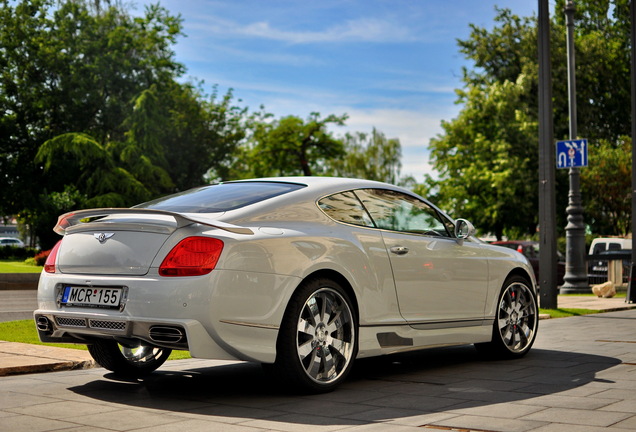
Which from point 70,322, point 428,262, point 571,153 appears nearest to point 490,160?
point 571,153

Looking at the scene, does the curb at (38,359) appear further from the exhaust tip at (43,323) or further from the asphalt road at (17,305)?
the asphalt road at (17,305)

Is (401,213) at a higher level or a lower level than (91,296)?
higher

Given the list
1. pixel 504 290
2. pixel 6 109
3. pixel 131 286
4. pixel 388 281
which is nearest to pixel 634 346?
pixel 504 290

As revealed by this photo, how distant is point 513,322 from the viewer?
823cm

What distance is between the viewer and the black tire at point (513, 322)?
8016 millimetres

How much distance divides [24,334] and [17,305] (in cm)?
547

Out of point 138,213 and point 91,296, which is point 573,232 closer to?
point 138,213

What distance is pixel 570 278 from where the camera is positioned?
832 inches

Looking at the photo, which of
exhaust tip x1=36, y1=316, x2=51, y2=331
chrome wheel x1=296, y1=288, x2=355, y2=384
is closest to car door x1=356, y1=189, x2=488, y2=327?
chrome wheel x1=296, y1=288, x2=355, y2=384

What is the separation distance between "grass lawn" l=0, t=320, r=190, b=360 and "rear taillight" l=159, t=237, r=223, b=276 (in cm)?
287

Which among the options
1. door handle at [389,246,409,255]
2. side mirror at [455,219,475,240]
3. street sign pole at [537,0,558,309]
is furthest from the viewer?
street sign pole at [537,0,558,309]

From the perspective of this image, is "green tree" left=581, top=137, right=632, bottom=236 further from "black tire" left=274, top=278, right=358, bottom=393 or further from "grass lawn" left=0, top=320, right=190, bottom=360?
"black tire" left=274, top=278, right=358, bottom=393

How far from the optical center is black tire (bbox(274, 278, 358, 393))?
5.80 metres

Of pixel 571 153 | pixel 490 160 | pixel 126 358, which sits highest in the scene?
pixel 490 160
